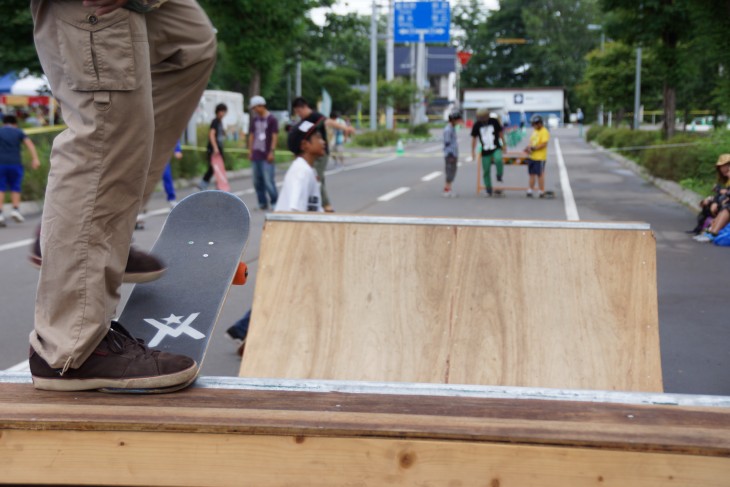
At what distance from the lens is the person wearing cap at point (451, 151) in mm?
19656

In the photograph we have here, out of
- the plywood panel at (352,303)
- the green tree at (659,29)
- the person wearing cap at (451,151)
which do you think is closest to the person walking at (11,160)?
the person wearing cap at (451,151)

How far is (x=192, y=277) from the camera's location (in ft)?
10.6

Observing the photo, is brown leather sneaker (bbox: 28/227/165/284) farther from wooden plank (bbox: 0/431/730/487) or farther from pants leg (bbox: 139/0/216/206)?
wooden plank (bbox: 0/431/730/487)

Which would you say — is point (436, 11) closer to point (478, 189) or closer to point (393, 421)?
point (478, 189)

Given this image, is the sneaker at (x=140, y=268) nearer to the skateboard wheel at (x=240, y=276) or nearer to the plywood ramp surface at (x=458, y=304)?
the skateboard wheel at (x=240, y=276)

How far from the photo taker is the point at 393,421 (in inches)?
83.8

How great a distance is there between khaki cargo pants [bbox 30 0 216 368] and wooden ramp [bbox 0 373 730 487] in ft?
0.76

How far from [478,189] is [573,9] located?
98.4 metres

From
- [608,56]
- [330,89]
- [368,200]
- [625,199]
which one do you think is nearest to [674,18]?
[625,199]

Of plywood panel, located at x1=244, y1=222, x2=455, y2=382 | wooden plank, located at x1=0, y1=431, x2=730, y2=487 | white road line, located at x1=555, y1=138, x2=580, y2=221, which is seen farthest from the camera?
white road line, located at x1=555, y1=138, x2=580, y2=221

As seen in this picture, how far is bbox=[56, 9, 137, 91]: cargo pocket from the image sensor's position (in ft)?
7.41

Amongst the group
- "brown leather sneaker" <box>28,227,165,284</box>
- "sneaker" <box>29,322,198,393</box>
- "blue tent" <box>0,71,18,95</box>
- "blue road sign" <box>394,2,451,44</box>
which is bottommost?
"sneaker" <box>29,322,198,393</box>

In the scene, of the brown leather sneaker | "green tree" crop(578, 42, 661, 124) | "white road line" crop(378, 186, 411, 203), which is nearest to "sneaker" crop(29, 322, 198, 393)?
the brown leather sneaker

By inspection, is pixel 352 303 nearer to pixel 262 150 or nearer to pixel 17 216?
pixel 17 216
